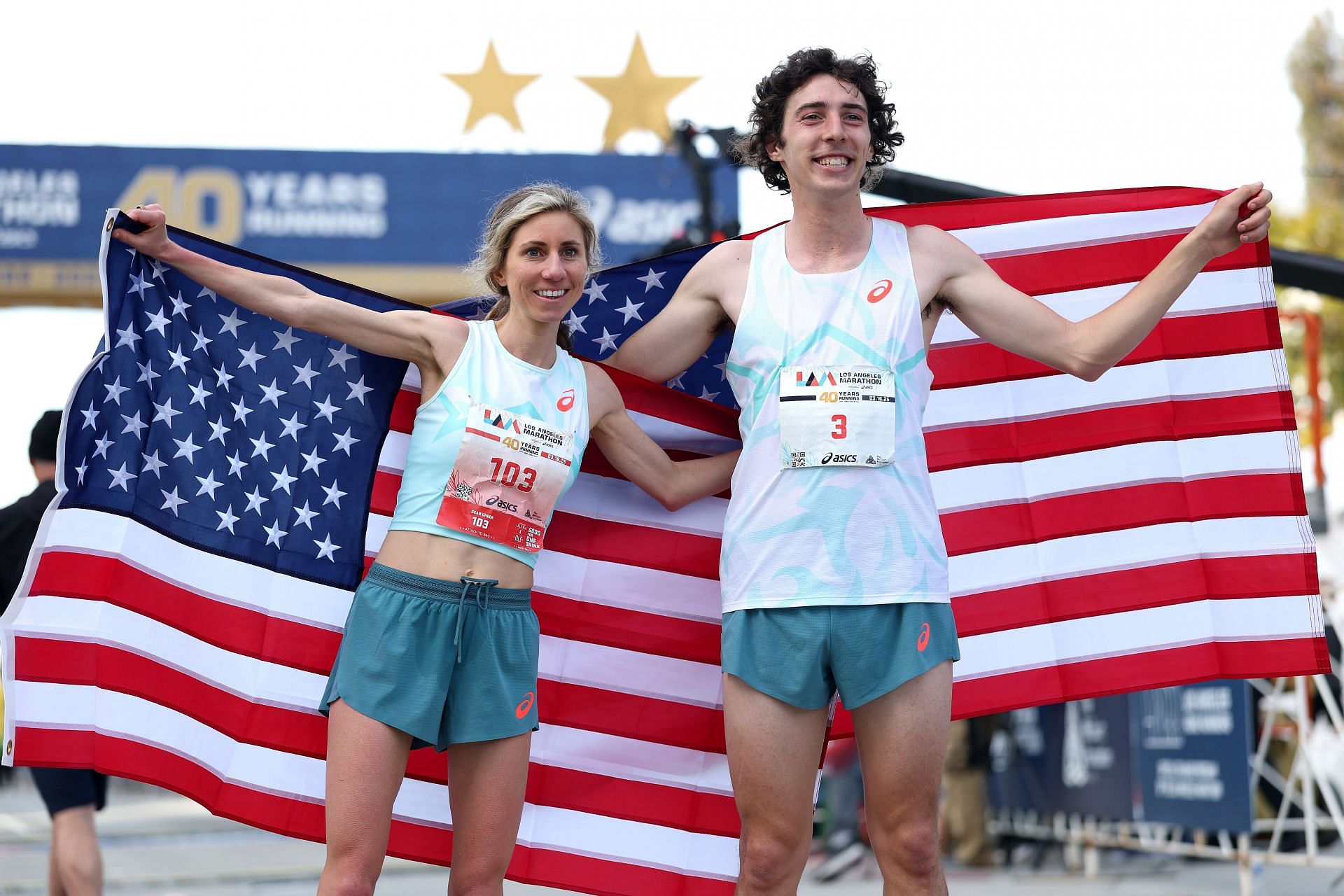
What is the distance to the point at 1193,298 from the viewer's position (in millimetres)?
4332

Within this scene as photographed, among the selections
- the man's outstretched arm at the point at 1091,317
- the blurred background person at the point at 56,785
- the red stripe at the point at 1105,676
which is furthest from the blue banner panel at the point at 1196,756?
the blurred background person at the point at 56,785

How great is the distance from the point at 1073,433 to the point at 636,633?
1.49 metres

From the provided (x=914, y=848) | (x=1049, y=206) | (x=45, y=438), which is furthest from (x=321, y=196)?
(x=914, y=848)

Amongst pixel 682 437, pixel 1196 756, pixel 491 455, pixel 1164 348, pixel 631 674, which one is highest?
pixel 1164 348

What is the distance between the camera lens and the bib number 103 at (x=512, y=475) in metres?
3.57

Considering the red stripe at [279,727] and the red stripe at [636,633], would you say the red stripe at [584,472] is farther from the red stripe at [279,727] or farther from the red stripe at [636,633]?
the red stripe at [279,727]

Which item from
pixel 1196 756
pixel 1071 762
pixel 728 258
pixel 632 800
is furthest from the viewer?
pixel 1071 762

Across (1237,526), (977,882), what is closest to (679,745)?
(1237,526)

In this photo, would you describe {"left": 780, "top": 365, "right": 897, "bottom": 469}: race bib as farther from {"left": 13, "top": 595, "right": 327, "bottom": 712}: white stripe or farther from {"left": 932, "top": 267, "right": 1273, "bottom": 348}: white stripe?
{"left": 13, "top": 595, "right": 327, "bottom": 712}: white stripe

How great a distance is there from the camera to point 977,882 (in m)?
9.37

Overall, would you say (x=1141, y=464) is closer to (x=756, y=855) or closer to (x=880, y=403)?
(x=880, y=403)

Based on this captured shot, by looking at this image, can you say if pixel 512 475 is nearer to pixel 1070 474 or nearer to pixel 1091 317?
pixel 1091 317

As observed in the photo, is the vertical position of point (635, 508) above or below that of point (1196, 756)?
above

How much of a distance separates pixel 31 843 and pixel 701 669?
471 inches
